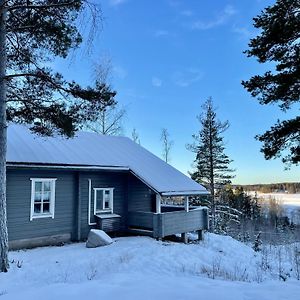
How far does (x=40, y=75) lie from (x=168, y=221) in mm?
8592

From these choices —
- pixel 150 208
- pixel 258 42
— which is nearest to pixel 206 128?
pixel 150 208

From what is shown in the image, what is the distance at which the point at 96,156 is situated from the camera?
1605cm

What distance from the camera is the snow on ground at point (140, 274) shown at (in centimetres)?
536

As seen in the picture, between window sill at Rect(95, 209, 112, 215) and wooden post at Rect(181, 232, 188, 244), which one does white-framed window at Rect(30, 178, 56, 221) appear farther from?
wooden post at Rect(181, 232, 188, 244)

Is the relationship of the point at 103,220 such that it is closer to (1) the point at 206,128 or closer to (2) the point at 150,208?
(2) the point at 150,208

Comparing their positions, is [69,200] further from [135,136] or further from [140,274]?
[135,136]

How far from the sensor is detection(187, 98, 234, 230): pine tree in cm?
3012

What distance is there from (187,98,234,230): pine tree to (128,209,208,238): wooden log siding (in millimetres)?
11725

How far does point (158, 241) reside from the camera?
48.2 ft

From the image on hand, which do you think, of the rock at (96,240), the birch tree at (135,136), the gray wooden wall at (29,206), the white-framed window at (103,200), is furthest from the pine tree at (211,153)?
the rock at (96,240)

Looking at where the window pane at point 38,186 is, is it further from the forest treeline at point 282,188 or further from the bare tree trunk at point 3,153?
the forest treeline at point 282,188

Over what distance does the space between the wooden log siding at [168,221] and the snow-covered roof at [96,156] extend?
3.34 feet

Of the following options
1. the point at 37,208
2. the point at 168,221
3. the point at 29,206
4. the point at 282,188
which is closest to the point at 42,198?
the point at 37,208

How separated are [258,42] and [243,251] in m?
9.38
